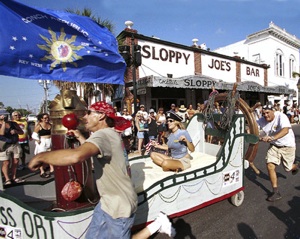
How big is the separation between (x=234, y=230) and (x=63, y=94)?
2.80 metres

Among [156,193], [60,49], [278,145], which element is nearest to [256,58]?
[278,145]

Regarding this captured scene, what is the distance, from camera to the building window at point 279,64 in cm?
2214

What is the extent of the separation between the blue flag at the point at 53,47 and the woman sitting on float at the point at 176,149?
1.38 m

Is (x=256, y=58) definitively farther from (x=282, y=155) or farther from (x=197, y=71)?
(x=282, y=155)

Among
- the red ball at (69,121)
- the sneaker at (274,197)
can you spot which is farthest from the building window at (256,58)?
the red ball at (69,121)

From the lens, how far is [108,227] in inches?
73.2

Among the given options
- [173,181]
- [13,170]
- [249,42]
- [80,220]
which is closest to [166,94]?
[13,170]

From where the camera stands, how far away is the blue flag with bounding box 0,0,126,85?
2.21 meters

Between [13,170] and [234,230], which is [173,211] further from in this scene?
[13,170]

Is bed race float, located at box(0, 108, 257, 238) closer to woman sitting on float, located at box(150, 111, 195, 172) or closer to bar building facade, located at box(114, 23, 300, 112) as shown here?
woman sitting on float, located at box(150, 111, 195, 172)

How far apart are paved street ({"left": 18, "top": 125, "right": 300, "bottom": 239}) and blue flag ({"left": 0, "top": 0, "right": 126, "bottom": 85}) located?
2.38 metres

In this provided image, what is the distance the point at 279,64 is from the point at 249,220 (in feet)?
79.2

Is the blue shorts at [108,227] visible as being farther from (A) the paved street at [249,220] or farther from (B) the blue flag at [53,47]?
(B) the blue flag at [53,47]

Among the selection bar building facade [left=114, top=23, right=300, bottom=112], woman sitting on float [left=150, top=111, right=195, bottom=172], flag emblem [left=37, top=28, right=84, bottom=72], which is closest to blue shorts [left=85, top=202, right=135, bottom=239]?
woman sitting on float [left=150, top=111, right=195, bottom=172]
